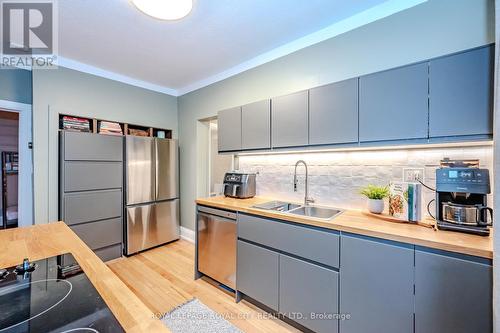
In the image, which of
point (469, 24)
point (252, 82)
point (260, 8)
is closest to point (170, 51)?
point (252, 82)

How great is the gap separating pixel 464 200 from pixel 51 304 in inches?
82.9

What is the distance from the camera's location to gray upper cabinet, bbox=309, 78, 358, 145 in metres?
1.70

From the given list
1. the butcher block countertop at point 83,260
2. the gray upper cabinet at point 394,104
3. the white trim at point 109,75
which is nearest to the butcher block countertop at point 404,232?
the gray upper cabinet at point 394,104

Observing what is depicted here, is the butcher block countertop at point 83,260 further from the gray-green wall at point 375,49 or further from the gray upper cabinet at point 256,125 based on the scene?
the gray-green wall at point 375,49

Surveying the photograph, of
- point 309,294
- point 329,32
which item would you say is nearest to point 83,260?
point 309,294

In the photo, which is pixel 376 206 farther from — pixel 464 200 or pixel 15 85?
pixel 15 85

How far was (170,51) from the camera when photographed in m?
2.45

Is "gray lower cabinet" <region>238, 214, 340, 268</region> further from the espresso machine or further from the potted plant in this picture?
the espresso machine

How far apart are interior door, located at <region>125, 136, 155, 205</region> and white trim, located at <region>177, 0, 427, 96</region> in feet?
4.84

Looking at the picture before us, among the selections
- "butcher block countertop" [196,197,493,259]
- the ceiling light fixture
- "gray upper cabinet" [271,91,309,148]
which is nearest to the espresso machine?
"butcher block countertop" [196,197,493,259]

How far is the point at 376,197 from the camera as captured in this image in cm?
172

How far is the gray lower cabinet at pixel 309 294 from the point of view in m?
1.47

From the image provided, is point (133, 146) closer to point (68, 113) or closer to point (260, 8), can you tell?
point (68, 113)

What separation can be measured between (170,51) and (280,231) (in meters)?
Result: 2.32
